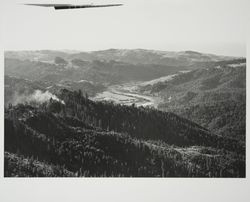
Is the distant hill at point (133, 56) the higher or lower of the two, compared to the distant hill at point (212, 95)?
higher

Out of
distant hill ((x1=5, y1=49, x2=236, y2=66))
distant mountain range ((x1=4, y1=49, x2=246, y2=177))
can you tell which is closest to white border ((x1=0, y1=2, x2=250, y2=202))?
distant mountain range ((x1=4, y1=49, x2=246, y2=177))

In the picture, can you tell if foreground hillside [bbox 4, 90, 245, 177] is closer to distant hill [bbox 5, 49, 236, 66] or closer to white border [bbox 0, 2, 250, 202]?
white border [bbox 0, 2, 250, 202]

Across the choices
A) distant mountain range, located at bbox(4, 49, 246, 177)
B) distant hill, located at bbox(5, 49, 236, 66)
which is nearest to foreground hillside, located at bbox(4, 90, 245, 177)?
distant mountain range, located at bbox(4, 49, 246, 177)

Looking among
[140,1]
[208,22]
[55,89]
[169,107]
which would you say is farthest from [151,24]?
[55,89]

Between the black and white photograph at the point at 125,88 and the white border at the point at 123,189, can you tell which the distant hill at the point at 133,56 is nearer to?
the black and white photograph at the point at 125,88

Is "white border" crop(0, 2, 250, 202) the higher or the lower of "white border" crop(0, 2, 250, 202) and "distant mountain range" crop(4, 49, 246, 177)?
the lower

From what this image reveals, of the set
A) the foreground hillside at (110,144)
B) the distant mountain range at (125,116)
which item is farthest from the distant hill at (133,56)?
the foreground hillside at (110,144)

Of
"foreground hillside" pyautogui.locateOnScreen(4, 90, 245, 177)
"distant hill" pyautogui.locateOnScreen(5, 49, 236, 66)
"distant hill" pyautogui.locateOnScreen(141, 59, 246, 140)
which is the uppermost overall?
"distant hill" pyautogui.locateOnScreen(5, 49, 236, 66)

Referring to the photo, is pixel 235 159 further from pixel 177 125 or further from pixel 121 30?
pixel 121 30

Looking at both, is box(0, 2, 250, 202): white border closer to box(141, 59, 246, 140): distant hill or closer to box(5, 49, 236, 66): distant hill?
box(141, 59, 246, 140): distant hill
